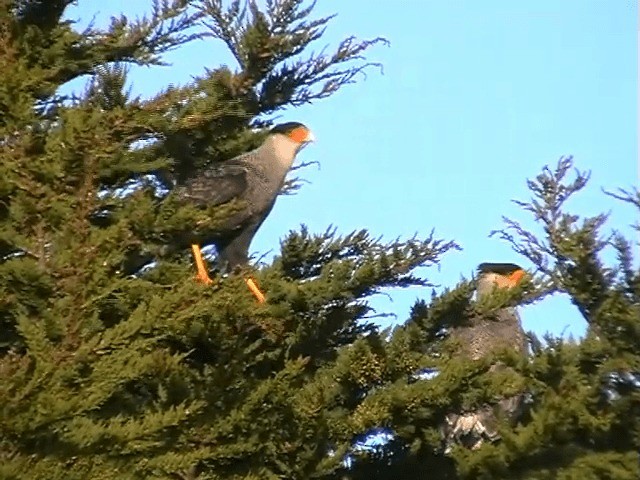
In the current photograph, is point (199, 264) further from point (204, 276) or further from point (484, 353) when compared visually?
point (484, 353)

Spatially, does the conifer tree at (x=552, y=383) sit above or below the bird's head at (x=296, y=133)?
below

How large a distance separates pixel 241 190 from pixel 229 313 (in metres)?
1.27

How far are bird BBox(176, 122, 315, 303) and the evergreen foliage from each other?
0.40ft

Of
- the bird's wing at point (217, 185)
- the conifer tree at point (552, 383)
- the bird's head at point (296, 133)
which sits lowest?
the conifer tree at point (552, 383)

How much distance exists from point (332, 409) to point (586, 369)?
79 cm

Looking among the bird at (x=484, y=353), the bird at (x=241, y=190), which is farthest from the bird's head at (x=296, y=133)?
the bird at (x=484, y=353)

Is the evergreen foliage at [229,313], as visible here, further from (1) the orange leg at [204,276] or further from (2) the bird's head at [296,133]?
(2) the bird's head at [296,133]

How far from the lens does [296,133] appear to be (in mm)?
5434

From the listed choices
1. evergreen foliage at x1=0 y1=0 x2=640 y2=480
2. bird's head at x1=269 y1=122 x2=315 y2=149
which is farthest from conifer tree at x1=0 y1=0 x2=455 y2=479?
bird's head at x1=269 y1=122 x2=315 y2=149

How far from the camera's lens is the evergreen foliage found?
3.06 meters

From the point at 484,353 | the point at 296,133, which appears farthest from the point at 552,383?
the point at 296,133

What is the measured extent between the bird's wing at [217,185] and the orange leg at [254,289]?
46 centimetres

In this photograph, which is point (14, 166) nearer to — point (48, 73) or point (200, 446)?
point (48, 73)

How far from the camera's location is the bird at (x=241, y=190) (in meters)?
4.35
